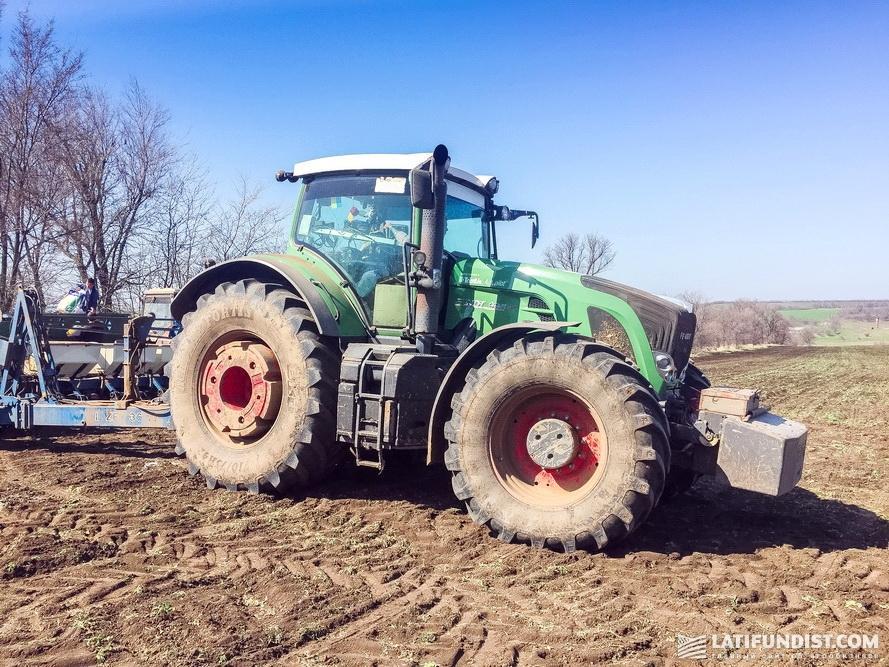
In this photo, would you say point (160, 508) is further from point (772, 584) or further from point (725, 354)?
point (725, 354)

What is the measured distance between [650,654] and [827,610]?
1169mm

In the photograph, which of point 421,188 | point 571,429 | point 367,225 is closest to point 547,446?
point 571,429

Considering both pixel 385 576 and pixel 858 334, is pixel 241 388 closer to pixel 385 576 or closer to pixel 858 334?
pixel 385 576

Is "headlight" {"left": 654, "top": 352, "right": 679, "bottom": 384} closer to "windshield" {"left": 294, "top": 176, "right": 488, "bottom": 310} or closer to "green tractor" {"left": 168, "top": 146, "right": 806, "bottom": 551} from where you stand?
"green tractor" {"left": 168, "top": 146, "right": 806, "bottom": 551}

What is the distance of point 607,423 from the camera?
4324 millimetres

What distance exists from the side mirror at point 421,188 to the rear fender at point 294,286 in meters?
1.18

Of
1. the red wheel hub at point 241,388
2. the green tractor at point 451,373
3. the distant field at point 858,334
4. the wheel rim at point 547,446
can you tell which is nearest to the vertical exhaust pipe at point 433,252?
the green tractor at point 451,373

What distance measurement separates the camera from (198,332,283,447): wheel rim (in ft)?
18.4

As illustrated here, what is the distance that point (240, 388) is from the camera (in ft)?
19.4

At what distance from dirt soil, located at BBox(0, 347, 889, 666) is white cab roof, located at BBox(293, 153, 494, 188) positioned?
2670mm

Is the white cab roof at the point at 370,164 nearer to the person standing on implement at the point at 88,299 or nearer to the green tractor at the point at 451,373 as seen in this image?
the green tractor at the point at 451,373

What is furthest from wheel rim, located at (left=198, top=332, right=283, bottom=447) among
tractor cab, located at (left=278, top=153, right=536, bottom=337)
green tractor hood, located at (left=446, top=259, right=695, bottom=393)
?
green tractor hood, located at (left=446, top=259, right=695, bottom=393)

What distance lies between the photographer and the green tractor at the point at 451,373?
4387 millimetres

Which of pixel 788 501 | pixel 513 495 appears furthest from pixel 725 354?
pixel 513 495
